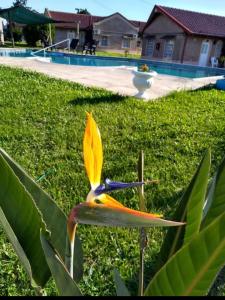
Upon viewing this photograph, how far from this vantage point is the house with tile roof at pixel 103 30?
37156 mm

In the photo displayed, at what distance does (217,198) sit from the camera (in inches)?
32.0

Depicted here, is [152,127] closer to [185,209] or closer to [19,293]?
[19,293]

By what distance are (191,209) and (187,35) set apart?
81.9 ft

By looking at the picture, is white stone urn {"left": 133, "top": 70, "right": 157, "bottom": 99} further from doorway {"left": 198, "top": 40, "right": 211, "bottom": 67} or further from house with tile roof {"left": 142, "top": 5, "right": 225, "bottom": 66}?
doorway {"left": 198, "top": 40, "right": 211, "bottom": 67}

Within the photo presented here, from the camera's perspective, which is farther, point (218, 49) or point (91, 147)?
point (218, 49)

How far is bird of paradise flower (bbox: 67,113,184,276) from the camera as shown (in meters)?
0.49

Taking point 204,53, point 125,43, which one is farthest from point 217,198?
point 125,43

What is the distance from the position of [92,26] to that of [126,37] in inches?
156

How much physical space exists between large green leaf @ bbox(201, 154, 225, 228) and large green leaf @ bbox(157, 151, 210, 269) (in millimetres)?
75

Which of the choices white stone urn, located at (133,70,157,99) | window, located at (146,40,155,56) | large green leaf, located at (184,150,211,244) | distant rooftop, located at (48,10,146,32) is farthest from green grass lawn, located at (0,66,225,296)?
distant rooftop, located at (48,10,146,32)

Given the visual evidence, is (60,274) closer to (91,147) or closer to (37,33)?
(91,147)

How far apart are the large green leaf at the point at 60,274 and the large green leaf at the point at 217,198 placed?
357 millimetres

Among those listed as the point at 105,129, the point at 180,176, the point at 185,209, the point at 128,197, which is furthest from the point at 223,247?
the point at 105,129

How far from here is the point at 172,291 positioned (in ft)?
1.82
